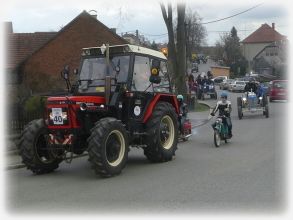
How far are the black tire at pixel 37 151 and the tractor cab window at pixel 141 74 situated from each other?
224 centimetres

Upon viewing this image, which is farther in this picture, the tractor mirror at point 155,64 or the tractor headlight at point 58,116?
the tractor mirror at point 155,64

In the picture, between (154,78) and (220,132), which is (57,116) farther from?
(220,132)

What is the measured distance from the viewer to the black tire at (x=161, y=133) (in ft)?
38.7

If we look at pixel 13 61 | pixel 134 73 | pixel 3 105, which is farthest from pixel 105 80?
pixel 13 61

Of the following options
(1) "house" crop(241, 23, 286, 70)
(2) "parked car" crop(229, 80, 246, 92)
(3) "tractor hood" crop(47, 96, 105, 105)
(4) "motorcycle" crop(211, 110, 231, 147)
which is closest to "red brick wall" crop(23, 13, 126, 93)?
(2) "parked car" crop(229, 80, 246, 92)

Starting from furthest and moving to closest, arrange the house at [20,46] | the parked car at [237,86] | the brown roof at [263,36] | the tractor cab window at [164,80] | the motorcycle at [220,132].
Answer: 1. the brown roof at [263,36]
2. the parked car at [237,86]
3. the house at [20,46]
4. the motorcycle at [220,132]
5. the tractor cab window at [164,80]

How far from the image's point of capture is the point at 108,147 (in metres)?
10.3

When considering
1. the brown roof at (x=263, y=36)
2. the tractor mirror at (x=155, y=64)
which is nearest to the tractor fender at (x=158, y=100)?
the tractor mirror at (x=155, y=64)

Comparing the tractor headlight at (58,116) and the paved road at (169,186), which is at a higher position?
the tractor headlight at (58,116)

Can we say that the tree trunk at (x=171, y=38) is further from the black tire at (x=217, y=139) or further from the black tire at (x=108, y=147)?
the black tire at (x=108, y=147)

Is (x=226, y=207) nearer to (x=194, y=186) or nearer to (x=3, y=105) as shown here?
(x=194, y=186)

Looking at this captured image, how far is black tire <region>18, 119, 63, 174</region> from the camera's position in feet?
35.4

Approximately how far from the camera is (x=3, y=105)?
15.2m

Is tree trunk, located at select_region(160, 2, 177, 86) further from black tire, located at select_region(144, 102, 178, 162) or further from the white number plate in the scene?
the white number plate
